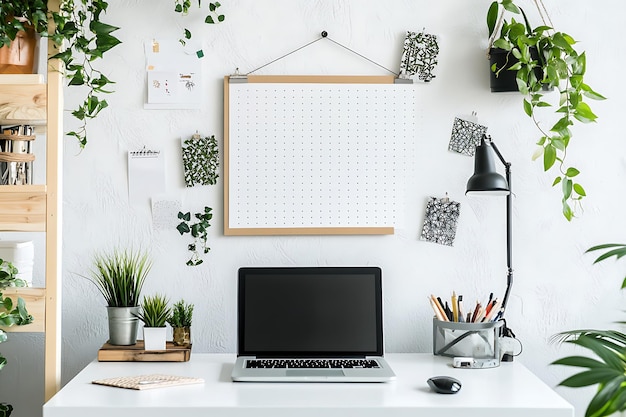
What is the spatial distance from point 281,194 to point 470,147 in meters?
0.58

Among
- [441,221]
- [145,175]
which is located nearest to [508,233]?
[441,221]

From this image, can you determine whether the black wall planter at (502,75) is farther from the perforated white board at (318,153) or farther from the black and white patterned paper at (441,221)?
the black and white patterned paper at (441,221)

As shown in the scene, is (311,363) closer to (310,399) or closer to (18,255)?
(310,399)

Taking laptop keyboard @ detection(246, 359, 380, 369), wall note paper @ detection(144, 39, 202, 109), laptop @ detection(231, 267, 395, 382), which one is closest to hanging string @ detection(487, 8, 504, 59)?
laptop @ detection(231, 267, 395, 382)

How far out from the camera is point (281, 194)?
7.18ft

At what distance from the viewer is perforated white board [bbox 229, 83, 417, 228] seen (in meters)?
2.18

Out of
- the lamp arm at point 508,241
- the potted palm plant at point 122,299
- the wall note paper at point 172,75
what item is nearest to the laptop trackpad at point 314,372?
the potted palm plant at point 122,299

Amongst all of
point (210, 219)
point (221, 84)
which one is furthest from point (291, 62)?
point (210, 219)

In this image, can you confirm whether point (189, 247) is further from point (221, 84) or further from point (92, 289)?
point (221, 84)

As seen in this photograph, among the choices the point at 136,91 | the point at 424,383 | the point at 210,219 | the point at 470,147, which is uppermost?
the point at 136,91

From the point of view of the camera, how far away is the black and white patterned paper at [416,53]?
2.20 meters

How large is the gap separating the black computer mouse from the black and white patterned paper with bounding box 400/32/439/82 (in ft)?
3.07

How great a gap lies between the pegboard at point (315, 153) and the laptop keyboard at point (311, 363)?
0.41m

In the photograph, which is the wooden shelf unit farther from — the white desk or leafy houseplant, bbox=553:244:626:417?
leafy houseplant, bbox=553:244:626:417
